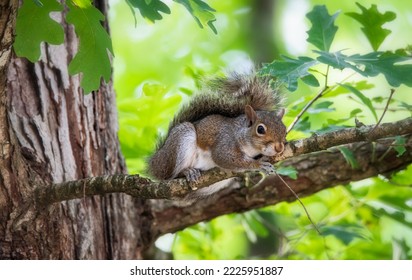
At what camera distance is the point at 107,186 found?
160 cm

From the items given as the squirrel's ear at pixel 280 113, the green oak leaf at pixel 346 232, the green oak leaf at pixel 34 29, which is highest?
the green oak leaf at pixel 34 29

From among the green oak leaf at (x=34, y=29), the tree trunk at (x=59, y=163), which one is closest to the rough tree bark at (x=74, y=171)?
the tree trunk at (x=59, y=163)

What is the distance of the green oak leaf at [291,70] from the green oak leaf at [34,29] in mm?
510

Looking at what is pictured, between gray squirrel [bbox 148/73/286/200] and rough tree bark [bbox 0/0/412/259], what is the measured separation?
168mm

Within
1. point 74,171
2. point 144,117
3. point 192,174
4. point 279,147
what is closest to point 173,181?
point 192,174

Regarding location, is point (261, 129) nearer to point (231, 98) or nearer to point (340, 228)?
point (231, 98)

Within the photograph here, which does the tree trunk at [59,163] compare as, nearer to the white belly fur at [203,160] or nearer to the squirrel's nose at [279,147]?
the white belly fur at [203,160]

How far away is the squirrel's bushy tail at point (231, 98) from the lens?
205 centimetres

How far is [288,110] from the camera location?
205 centimetres

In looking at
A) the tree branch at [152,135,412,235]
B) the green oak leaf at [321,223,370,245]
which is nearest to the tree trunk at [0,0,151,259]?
the tree branch at [152,135,412,235]

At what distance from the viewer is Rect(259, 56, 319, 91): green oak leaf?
1.41 m

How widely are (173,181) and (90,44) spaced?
39cm
